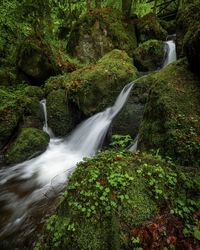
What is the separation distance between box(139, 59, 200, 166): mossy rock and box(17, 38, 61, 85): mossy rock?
6.11 meters

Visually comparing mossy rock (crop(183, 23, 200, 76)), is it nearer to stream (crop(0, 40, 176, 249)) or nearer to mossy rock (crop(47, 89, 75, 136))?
stream (crop(0, 40, 176, 249))

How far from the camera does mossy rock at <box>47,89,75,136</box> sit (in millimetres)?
8375

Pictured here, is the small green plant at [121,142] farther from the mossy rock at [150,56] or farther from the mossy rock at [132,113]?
the mossy rock at [150,56]

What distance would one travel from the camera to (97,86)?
842 centimetres

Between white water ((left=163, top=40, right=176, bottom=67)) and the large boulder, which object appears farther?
white water ((left=163, top=40, right=176, bottom=67))

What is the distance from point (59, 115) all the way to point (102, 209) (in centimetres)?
605

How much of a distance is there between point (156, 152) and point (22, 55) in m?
7.88

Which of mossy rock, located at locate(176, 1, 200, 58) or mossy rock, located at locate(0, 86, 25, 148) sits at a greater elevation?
mossy rock, located at locate(176, 1, 200, 58)

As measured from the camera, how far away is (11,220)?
4.16 meters

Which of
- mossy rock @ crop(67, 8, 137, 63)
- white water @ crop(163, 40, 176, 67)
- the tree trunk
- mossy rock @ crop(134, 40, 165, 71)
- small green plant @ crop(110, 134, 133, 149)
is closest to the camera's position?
small green plant @ crop(110, 134, 133, 149)

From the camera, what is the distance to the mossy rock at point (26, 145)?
676 centimetres

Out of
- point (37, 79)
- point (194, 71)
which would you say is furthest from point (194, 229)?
point (37, 79)

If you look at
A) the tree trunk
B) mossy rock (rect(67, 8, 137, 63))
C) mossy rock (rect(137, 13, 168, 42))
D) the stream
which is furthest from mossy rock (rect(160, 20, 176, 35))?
the stream

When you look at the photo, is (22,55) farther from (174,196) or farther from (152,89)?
(174,196)
